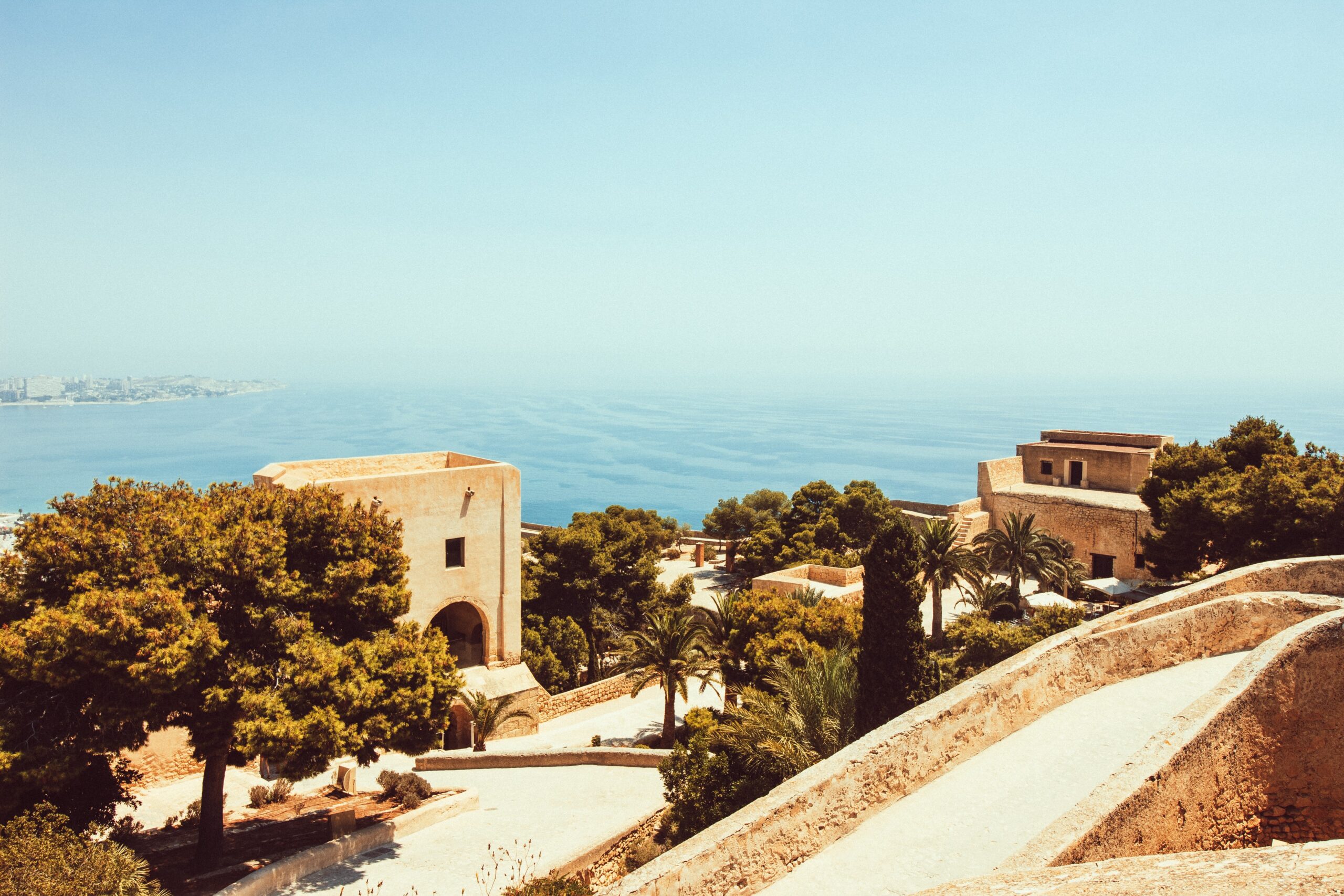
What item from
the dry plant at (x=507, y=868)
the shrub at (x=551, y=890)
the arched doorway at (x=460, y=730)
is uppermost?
the shrub at (x=551, y=890)

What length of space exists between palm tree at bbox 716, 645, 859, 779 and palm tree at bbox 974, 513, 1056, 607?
12.0m

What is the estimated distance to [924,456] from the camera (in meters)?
173

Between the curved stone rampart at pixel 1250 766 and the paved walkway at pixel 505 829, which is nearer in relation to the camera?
the curved stone rampart at pixel 1250 766

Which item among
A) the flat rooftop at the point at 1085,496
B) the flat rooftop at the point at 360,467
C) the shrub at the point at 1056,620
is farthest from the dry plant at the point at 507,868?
the flat rooftop at the point at 1085,496

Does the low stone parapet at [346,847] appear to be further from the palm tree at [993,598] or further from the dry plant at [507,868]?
the palm tree at [993,598]

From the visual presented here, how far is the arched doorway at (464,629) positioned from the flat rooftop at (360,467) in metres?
3.56

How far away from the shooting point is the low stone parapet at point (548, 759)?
14023mm

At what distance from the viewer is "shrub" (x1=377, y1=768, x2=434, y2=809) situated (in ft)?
39.4

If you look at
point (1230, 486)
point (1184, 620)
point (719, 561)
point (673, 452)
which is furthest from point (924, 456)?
point (1184, 620)

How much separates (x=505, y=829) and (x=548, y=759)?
343 centimetres

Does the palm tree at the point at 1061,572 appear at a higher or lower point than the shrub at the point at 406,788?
higher

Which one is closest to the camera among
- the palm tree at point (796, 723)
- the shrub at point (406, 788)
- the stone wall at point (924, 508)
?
the palm tree at point (796, 723)

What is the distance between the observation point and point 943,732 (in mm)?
7074

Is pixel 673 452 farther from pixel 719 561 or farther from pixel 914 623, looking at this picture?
pixel 914 623
